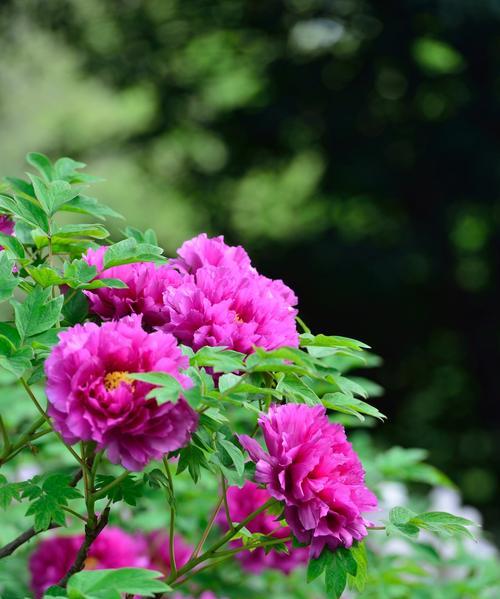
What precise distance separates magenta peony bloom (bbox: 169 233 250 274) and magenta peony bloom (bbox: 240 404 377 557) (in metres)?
0.20

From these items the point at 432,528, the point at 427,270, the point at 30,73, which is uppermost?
the point at 432,528

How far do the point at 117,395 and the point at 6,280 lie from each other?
0.19 m

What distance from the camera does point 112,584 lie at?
2.62 feet

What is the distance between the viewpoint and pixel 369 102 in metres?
7.25

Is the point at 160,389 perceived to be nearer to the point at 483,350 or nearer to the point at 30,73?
the point at 483,350

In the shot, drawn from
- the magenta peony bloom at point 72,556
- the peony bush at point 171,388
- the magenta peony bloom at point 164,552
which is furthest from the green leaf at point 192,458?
the magenta peony bloom at point 164,552

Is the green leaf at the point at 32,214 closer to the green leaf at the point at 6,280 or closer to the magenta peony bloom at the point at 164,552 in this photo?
the green leaf at the point at 6,280

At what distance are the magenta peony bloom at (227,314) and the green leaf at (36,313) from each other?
0.11 meters

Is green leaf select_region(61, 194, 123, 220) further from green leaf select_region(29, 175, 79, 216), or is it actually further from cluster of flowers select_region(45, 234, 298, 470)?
cluster of flowers select_region(45, 234, 298, 470)

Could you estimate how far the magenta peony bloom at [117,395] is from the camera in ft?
2.65

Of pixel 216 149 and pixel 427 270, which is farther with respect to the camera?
pixel 216 149

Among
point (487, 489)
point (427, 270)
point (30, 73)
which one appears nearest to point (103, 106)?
point (30, 73)

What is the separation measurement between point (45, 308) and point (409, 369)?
23.1 ft

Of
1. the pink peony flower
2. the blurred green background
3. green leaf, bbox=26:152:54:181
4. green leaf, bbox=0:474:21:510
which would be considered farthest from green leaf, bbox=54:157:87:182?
the blurred green background
